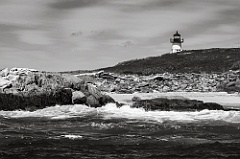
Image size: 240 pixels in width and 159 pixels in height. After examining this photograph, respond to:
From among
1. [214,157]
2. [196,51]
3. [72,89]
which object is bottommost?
[214,157]

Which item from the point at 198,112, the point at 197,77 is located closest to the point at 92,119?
the point at 198,112

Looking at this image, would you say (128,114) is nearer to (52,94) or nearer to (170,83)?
(52,94)

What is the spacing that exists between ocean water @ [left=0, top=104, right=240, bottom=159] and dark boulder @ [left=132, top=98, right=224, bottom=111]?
246cm

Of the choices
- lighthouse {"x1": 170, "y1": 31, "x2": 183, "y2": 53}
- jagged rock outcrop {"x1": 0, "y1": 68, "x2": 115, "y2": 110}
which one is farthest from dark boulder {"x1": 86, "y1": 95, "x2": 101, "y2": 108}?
lighthouse {"x1": 170, "y1": 31, "x2": 183, "y2": 53}

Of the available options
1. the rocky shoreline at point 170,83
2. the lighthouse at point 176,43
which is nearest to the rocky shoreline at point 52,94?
the rocky shoreline at point 170,83

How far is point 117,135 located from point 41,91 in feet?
43.3

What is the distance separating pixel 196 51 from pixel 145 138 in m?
71.7

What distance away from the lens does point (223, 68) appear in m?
62.3

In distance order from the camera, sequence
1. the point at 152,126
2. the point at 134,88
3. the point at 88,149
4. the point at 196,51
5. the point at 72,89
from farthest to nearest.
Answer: the point at 196,51
the point at 134,88
the point at 72,89
the point at 152,126
the point at 88,149

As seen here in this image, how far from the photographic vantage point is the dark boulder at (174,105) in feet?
87.5

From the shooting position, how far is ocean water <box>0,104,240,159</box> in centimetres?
1202

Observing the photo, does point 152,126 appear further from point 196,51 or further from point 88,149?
point 196,51

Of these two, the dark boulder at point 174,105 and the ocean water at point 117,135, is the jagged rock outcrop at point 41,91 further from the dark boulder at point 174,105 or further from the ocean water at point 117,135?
the dark boulder at point 174,105

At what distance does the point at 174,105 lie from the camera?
89.8ft
